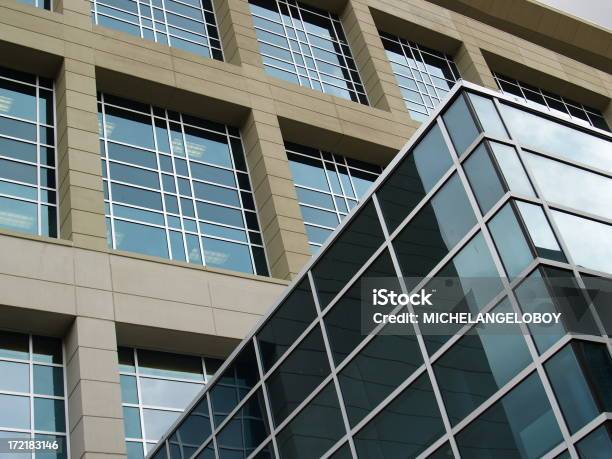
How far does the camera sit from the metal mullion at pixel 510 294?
9.76m

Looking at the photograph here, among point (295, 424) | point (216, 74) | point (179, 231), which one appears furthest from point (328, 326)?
point (216, 74)

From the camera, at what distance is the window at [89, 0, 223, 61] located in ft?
102

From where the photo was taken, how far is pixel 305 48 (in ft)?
116

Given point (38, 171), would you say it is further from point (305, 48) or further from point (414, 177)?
point (414, 177)

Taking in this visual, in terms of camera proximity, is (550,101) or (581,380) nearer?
(581,380)

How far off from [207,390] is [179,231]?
9544 millimetres

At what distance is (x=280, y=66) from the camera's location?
33.5m

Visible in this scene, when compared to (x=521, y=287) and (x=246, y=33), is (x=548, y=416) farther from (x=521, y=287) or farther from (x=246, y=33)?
(x=246, y=33)

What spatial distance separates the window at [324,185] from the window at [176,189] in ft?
6.16

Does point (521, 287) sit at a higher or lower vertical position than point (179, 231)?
lower

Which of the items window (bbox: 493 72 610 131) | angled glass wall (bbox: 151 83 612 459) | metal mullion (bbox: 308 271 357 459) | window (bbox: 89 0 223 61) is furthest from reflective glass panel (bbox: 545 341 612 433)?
window (bbox: 493 72 610 131)

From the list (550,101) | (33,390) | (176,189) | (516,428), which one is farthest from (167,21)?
(516,428)

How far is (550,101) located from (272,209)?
19722mm

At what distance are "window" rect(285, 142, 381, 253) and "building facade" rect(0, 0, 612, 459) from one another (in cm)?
9
